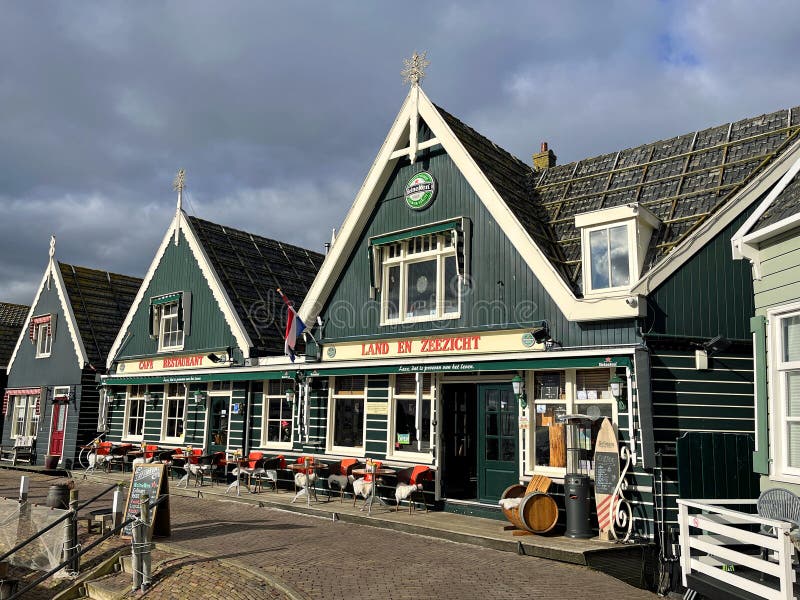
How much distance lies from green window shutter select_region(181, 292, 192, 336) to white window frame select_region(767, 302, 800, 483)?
53.8 feet

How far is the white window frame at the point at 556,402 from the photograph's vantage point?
1163 cm

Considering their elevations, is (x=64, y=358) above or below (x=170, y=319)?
below

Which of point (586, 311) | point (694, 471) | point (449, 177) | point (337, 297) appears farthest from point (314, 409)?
point (694, 471)

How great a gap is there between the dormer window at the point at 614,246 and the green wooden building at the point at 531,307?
3 centimetres

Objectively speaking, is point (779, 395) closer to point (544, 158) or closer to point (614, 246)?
point (614, 246)

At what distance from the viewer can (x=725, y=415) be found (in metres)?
11.1

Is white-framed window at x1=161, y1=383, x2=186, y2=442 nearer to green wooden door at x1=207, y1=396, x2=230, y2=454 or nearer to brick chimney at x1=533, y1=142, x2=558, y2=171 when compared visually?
green wooden door at x1=207, y1=396, x2=230, y2=454

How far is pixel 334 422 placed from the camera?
16.1m

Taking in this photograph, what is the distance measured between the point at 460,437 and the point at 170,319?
11.5m

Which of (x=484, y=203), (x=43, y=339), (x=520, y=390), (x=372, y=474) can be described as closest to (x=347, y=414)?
(x=372, y=474)

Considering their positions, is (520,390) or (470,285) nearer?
(520,390)

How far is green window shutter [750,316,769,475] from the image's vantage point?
861 centimetres

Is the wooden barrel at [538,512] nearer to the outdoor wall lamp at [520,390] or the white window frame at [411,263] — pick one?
the outdoor wall lamp at [520,390]

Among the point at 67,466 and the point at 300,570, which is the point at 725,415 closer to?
the point at 300,570
